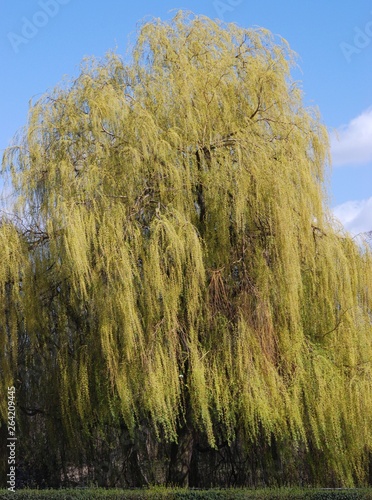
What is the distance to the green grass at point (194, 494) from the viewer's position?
26.6ft

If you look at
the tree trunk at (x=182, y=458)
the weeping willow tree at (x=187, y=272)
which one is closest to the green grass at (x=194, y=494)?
the weeping willow tree at (x=187, y=272)

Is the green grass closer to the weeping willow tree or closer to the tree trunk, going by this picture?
the weeping willow tree

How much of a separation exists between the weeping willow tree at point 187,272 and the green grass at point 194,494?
126cm

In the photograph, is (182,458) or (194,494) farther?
(182,458)

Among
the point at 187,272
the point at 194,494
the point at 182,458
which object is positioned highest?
the point at 187,272

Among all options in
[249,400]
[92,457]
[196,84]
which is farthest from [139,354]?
[196,84]


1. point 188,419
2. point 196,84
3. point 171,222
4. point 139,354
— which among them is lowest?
point 188,419

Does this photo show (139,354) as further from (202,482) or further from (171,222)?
(202,482)

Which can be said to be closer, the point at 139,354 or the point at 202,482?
the point at 139,354

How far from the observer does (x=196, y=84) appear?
10.9 meters

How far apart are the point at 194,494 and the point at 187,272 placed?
110 inches

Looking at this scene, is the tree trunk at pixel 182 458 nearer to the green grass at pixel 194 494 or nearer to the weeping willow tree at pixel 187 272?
the weeping willow tree at pixel 187 272

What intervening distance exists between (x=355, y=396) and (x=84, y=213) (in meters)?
4.13

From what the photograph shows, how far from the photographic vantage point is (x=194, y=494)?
8.16 meters
